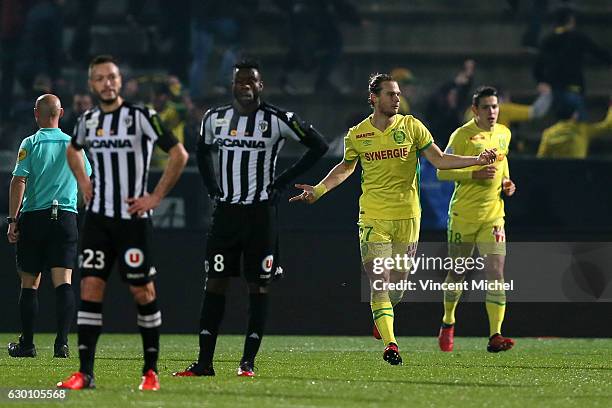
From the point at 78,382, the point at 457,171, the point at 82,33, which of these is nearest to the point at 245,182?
the point at 78,382

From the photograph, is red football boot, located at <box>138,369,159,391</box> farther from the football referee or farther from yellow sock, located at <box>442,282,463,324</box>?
yellow sock, located at <box>442,282,463,324</box>

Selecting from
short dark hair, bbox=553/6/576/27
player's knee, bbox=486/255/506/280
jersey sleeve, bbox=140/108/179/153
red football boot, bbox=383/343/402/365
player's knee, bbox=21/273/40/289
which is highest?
short dark hair, bbox=553/6/576/27

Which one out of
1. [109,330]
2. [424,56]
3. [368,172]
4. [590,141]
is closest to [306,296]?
[109,330]

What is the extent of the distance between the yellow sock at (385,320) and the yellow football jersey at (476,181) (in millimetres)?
1892

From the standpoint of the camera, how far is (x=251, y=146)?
945cm

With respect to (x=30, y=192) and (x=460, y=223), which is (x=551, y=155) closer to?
(x=460, y=223)

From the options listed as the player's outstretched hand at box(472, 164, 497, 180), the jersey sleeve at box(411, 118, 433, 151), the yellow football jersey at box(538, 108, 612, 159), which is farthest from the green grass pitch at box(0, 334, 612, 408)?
the yellow football jersey at box(538, 108, 612, 159)

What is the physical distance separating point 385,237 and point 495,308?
1.77 metres

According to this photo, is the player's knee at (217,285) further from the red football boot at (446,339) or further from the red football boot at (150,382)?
the red football boot at (446,339)

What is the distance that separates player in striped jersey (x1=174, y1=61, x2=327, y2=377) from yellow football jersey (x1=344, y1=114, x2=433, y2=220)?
5.68 feet

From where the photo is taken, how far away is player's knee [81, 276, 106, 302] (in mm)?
8469

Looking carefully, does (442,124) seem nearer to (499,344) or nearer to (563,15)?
(563,15)

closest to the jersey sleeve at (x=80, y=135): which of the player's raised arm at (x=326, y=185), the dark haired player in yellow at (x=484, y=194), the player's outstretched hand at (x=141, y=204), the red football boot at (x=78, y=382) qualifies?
the player's outstretched hand at (x=141, y=204)

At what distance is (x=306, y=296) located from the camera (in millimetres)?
15227
